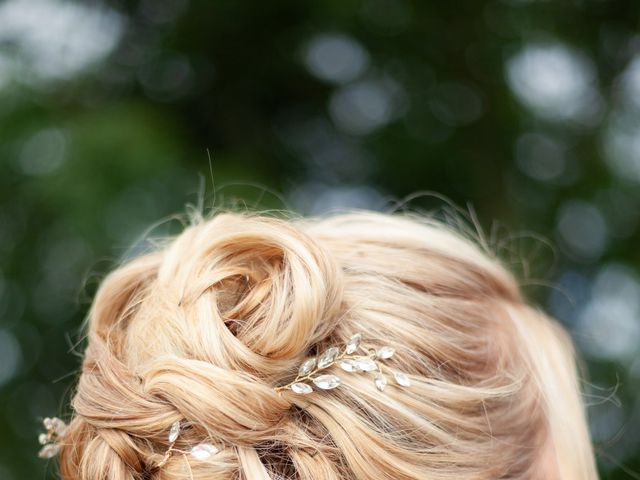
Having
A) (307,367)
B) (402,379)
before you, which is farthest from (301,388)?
(402,379)

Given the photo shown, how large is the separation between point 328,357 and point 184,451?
218 mm

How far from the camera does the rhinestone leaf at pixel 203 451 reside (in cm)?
90

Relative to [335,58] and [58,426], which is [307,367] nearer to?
[58,426]

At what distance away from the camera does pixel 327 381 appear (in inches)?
37.9

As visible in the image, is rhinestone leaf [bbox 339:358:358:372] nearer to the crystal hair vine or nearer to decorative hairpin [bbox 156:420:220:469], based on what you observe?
the crystal hair vine

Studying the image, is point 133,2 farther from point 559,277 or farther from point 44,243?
point 559,277

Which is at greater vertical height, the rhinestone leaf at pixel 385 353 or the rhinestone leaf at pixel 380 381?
the rhinestone leaf at pixel 385 353

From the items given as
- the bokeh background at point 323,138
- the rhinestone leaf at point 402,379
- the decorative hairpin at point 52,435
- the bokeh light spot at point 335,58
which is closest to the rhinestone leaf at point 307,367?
the rhinestone leaf at point 402,379

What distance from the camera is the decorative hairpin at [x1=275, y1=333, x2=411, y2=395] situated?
3.16 feet

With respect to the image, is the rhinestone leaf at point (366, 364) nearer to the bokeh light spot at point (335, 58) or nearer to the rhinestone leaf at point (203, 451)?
the rhinestone leaf at point (203, 451)

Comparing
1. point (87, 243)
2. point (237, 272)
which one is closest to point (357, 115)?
point (87, 243)

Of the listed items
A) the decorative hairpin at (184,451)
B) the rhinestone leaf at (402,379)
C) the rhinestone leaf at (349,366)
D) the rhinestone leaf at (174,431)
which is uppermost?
the rhinestone leaf at (349,366)

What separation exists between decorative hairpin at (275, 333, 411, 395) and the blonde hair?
0.02m

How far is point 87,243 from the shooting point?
2246 mm
